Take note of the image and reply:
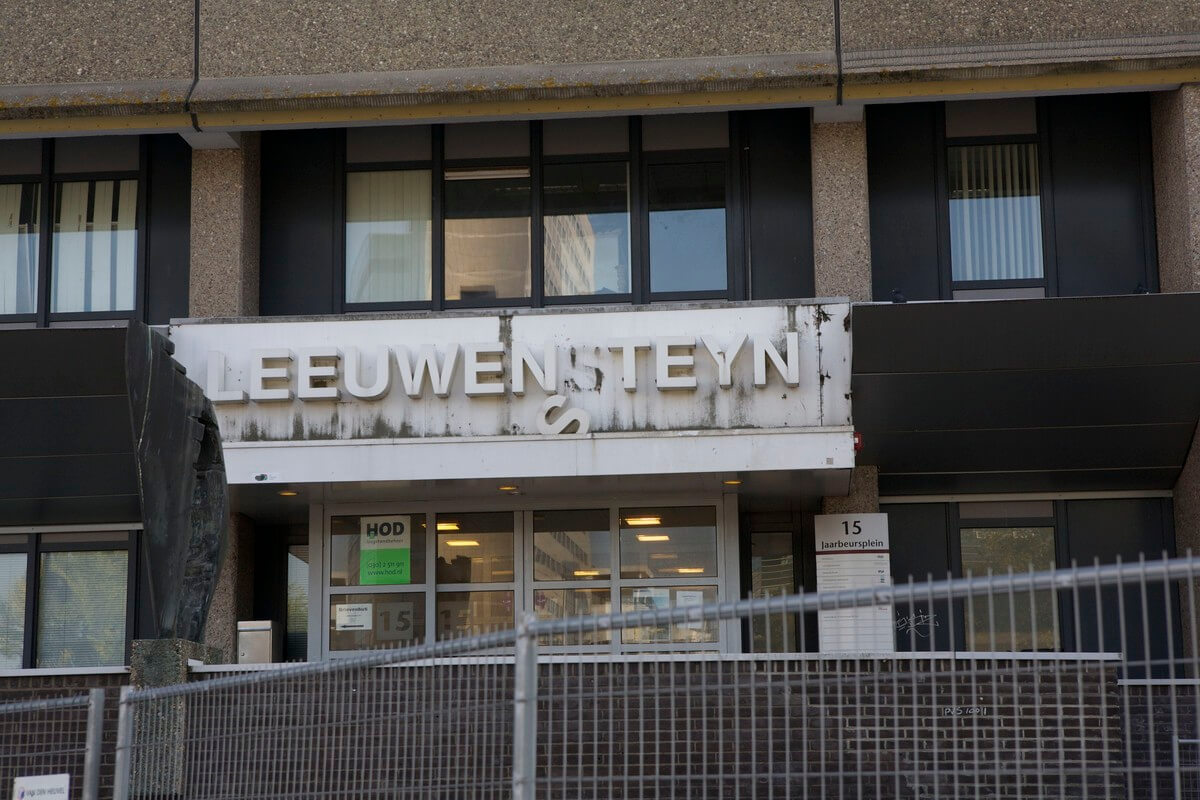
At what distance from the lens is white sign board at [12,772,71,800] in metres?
7.85

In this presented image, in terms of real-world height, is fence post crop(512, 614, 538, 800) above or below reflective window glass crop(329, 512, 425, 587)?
below

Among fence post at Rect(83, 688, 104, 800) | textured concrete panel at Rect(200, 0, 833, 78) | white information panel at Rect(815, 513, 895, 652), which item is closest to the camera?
fence post at Rect(83, 688, 104, 800)

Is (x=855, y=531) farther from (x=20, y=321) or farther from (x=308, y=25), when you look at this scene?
(x=20, y=321)

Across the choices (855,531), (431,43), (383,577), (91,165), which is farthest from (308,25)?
(855,531)

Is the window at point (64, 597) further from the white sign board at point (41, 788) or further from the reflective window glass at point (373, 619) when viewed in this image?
the white sign board at point (41, 788)

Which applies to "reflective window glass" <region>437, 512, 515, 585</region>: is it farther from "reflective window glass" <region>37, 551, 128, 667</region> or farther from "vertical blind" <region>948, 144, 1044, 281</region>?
"vertical blind" <region>948, 144, 1044, 281</region>

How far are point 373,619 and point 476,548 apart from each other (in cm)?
133

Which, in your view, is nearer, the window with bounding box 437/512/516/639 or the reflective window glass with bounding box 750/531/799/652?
the window with bounding box 437/512/516/639

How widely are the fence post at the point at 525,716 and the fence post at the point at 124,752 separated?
3198mm

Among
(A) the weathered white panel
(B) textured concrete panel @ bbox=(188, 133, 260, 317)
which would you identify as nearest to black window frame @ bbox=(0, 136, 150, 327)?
(B) textured concrete panel @ bbox=(188, 133, 260, 317)

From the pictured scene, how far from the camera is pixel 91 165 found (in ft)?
53.6

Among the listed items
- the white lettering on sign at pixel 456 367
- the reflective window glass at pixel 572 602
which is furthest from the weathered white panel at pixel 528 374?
the reflective window glass at pixel 572 602

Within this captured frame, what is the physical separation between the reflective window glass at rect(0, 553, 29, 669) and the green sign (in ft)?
12.2

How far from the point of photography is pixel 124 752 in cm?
731
